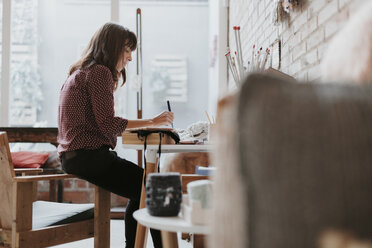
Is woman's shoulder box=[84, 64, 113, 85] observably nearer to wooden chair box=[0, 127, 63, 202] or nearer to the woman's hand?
the woman's hand

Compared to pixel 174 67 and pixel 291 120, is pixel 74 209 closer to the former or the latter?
pixel 291 120

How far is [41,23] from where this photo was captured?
423 centimetres

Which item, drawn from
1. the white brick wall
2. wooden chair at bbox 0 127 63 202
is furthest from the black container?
wooden chair at bbox 0 127 63 202

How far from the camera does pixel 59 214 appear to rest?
5.86 ft

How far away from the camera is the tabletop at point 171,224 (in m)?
0.71

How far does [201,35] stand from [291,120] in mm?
4114

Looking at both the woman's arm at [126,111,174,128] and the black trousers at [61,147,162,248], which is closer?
the black trousers at [61,147,162,248]

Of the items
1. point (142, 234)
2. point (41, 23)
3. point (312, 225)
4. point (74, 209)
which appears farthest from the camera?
point (41, 23)

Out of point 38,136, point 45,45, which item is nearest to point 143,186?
point 38,136

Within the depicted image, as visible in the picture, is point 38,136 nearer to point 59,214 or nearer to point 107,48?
point 107,48

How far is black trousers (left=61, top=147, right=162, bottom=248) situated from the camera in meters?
1.83

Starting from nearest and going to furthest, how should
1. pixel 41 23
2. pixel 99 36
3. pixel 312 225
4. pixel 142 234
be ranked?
pixel 312 225 < pixel 142 234 < pixel 99 36 < pixel 41 23

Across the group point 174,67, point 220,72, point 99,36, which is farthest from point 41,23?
point 99,36

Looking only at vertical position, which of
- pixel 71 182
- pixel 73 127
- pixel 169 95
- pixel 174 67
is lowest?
pixel 71 182
